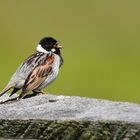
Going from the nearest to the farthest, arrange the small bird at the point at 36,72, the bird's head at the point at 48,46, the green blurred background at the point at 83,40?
the small bird at the point at 36,72
the bird's head at the point at 48,46
the green blurred background at the point at 83,40

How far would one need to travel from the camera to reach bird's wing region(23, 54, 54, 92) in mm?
8843

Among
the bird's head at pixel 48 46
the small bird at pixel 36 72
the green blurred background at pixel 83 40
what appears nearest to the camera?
the small bird at pixel 36 72

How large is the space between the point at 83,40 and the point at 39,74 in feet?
41.6

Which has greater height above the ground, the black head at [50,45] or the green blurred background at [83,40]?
the green blurred background at [83,40]

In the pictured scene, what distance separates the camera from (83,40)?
21.6m

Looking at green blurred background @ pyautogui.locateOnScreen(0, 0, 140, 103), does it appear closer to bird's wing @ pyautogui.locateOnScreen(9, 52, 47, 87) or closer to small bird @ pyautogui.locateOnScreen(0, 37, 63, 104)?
small bird @ pyautogui.locateOnScreen(0, 37, 63, 104)

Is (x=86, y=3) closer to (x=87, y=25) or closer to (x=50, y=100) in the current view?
(x=87, y=25)

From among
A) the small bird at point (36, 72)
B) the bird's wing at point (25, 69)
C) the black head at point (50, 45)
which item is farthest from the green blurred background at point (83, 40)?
the bird's wing at point (25, 69)

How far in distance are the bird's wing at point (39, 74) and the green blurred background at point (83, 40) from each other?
19.9ft

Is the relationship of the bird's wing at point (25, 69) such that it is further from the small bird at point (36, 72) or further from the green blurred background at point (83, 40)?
the green blurred background at point (83, 40)

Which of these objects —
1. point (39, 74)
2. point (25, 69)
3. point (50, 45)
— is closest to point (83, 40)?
point (50, 45)

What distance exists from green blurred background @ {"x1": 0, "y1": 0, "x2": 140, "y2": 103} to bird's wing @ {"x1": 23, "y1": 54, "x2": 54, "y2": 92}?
605cm

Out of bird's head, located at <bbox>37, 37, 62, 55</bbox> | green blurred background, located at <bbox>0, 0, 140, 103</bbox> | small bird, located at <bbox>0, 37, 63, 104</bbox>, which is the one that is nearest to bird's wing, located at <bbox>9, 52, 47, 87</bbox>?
small bird, located at <bbox>0, 37, 63, 104</bbox>

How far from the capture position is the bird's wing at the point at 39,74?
348 inches
